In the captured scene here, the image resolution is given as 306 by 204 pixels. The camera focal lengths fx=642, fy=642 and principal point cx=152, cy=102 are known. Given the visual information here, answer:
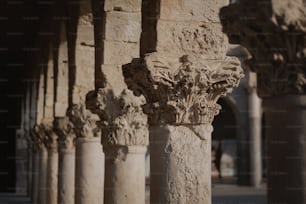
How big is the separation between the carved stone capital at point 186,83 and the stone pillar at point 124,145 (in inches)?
67.6

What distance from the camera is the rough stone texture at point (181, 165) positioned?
5.99 meters

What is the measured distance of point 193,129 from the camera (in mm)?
6117

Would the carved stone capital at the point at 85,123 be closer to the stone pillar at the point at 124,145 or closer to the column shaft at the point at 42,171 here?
the stone pillar at the point at 124,145

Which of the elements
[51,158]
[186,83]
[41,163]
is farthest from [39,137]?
[186,83]

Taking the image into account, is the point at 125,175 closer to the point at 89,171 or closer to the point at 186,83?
the point at 89,171

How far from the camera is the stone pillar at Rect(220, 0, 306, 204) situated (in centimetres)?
357

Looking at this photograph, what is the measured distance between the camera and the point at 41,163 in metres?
17.3

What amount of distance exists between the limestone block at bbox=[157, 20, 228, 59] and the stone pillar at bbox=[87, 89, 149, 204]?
1684mm

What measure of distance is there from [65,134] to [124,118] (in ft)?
13.8

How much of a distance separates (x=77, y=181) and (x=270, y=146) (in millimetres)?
6374

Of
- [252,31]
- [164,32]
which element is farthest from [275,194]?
[164,32]

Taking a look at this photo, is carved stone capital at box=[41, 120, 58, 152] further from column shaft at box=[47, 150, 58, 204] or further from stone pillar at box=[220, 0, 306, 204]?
stone pillar at box=[220, 0, 306, 204]

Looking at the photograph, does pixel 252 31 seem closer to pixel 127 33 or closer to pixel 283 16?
pixel 283 16

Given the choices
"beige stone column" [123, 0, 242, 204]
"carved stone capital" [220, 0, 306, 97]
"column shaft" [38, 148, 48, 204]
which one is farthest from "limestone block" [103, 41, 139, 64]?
"column shaft" [38, 148, 48, 204]
